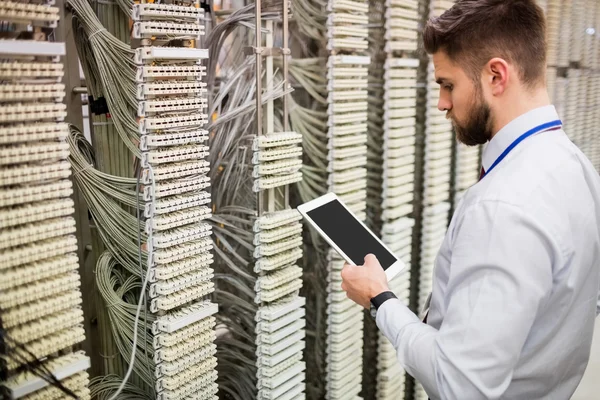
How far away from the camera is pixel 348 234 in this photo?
175 centimetres

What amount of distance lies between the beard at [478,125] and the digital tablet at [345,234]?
488 mm

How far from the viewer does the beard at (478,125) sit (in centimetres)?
132

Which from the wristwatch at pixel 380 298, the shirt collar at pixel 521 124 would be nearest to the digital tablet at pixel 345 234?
the wristwatch at pixel 380 298

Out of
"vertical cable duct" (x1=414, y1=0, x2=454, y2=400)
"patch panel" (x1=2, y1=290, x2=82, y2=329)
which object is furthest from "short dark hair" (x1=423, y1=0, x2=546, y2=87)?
"vertical cable duct" (x1=414, y1=0, x2=454, y2=400)

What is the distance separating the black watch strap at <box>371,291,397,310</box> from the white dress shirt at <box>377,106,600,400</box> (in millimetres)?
34

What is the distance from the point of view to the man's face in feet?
4.34

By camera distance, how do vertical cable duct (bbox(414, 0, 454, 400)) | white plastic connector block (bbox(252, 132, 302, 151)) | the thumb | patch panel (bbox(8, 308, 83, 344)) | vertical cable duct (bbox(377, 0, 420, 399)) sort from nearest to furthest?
1. patch panel (bbox(8, 308, 83, 344))
2. the thumb
3. white plastic connector block (bbox(252, 132, 302, 151))
4. vertical cable duct (bbox(377, 0, 420, 399))
5. vertical cable duct (bbox(414, 0, 454, 400))

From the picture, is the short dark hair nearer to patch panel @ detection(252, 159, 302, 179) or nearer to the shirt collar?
the shirt collar

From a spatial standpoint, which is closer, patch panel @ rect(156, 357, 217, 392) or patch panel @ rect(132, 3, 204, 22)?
patch panel @ rect(132, 3, 204, 22)

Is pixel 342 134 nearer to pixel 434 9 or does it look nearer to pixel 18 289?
pixel 434 9

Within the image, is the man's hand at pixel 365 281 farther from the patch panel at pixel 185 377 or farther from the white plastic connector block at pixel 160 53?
the white plastic connector block at pixel 160 53

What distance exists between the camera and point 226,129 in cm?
229

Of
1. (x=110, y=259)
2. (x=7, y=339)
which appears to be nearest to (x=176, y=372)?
(x=110, y=259)

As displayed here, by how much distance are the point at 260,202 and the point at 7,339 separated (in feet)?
3.21
